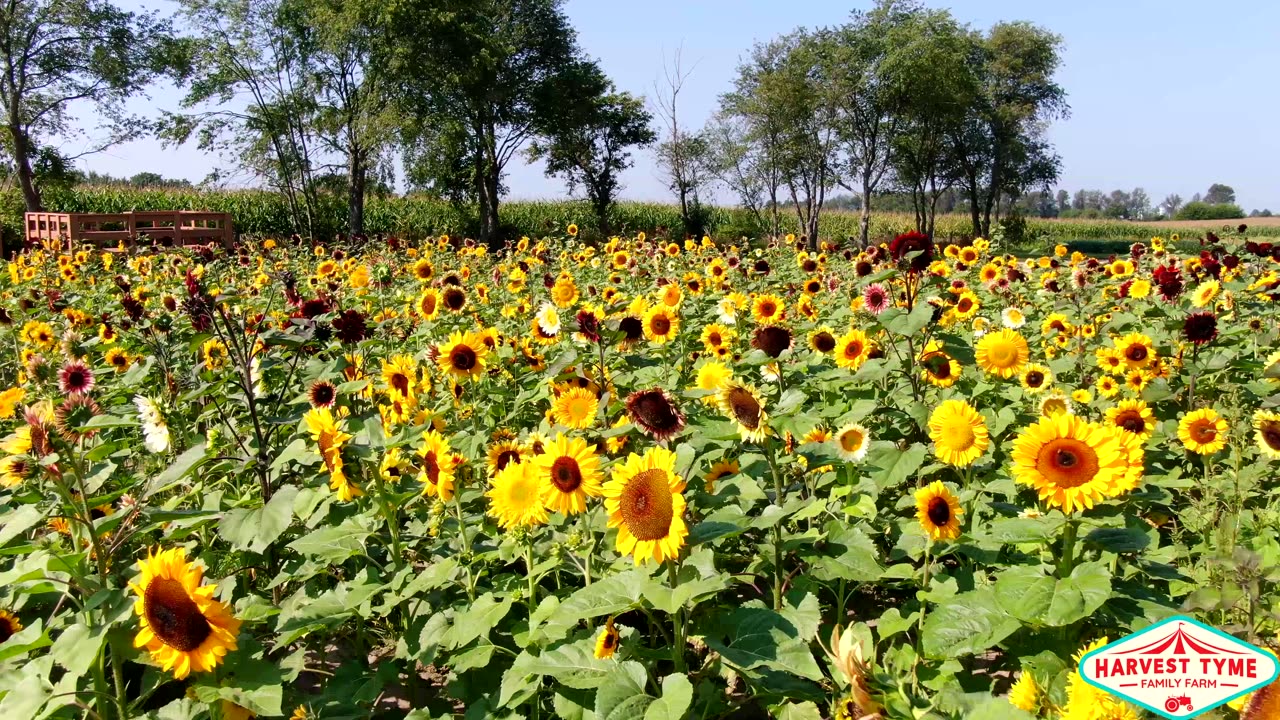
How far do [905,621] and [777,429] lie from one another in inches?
21.1

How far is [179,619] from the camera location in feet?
4.85

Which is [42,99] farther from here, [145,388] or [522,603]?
[522,603]

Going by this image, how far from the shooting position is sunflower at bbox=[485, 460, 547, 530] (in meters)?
1.83

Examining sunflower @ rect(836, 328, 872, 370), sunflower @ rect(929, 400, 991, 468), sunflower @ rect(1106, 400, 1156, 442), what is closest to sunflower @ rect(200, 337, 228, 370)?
sunflower @ rect(836, 328, 872, 370)

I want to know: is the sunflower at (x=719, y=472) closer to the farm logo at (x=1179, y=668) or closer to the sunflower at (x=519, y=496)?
the sunflower at (x=519, y=496)

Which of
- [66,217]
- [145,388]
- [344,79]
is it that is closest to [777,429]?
[145,388]

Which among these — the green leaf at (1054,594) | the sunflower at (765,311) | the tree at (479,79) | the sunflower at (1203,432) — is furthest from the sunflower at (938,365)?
the tree at (479,79)

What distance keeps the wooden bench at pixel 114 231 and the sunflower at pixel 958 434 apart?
1174 cm

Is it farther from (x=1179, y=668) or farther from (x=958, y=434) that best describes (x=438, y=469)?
(x=1179, y=668)

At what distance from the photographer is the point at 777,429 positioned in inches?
80.9

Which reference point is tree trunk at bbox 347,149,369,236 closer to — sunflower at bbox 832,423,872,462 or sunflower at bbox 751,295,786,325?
sunflower at bbox 751,295,786,325

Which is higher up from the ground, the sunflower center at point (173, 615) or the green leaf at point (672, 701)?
the sunflower center at point (173, 615)

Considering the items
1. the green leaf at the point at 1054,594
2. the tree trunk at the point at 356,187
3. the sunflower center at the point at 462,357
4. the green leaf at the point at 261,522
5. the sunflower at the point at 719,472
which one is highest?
the tree trunk at the point at 356,187

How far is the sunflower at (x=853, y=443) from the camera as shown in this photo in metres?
2.20
